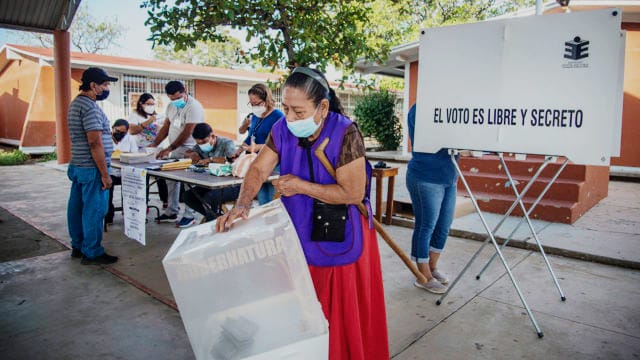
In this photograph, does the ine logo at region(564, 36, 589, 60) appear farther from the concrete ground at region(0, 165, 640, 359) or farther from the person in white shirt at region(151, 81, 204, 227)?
the person in white shirt at region(151, 81, 204, 227)

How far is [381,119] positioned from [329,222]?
1339 cm

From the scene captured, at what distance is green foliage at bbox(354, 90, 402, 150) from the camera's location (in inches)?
587

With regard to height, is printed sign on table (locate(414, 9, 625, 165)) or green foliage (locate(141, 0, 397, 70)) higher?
green foliage (locate(141, 0, 397, 70))

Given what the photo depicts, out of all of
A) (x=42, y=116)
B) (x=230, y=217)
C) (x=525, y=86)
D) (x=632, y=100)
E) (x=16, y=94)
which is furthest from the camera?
(x=16, y=94)

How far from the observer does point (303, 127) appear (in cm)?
202

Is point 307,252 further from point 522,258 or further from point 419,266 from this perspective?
point 522,258

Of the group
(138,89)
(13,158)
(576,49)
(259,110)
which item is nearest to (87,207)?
(259,110)

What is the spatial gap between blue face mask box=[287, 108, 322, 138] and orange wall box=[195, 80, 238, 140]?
17.1 m

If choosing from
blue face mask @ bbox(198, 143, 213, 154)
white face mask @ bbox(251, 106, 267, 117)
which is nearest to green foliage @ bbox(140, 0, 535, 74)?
white face mask @ bbox(251, 106, 267, 117)

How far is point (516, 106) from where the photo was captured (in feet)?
8.78

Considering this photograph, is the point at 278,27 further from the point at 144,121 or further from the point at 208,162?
the point at 144,121

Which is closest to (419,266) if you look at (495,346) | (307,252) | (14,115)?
(495,346)

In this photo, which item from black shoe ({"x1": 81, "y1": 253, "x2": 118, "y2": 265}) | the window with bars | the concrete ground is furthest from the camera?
the window with bars

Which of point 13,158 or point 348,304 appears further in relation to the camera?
point 13,158
